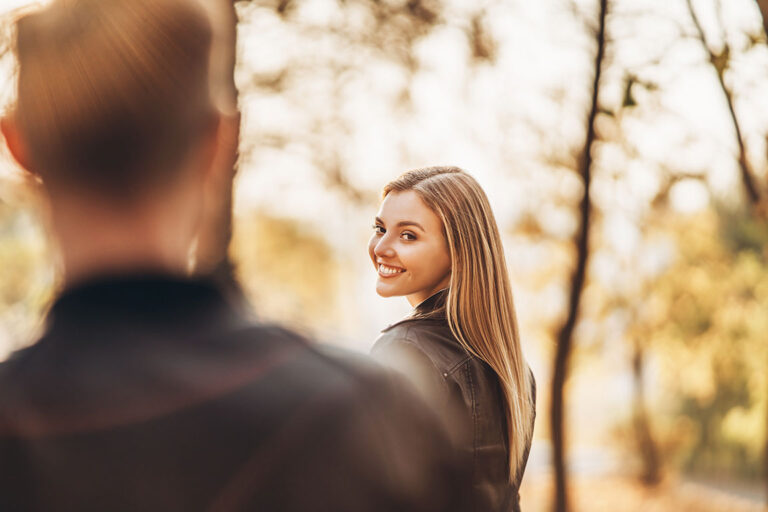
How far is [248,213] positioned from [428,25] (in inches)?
135

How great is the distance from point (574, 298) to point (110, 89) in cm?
815

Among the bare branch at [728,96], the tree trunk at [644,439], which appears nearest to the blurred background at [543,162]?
the bare branch at [728,96]

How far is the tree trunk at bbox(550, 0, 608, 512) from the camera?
24.3ft

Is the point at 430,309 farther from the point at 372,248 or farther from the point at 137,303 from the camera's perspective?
the point at 137,303

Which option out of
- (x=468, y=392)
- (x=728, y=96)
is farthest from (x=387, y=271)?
(x=728, y=96)

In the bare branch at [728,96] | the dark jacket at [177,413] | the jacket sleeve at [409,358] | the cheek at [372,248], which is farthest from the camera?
the bare branch at [728,96]

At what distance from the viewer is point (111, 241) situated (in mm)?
785

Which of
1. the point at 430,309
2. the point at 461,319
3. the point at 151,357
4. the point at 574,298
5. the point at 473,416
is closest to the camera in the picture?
the point at 151,357

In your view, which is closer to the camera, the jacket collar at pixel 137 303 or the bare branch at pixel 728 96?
the jacket collar at pixel 137 303

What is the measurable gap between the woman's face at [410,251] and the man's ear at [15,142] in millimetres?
1819

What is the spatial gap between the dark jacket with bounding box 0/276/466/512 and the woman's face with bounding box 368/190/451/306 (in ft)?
5.95

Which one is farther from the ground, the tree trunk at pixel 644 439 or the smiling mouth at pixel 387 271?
the smiling mouth at pixel 387 271

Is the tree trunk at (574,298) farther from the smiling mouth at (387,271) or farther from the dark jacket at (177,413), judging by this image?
the dark jacket at (177,413)

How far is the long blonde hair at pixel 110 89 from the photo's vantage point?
786 millimetres
